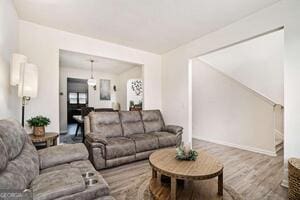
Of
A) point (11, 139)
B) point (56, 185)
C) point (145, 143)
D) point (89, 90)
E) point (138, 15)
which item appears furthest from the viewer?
point (89, 90)

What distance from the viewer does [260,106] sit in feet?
12.4

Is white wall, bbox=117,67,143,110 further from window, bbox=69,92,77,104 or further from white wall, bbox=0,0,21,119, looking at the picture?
white wall, bbox=0,0,21,119

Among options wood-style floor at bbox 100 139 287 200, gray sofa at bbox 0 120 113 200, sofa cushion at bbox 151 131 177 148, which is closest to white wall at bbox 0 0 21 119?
gray sofa at bbox 0 120 113 200

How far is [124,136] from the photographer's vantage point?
3352 millimetres

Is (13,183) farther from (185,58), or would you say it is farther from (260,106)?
(260,106)

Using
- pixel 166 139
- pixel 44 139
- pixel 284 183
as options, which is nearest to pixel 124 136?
pixel 166 139

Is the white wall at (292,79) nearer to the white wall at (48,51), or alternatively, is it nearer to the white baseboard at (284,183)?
the white baseboard at (284,183)

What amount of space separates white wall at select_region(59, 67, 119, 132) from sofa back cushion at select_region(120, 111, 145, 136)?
3.47 metres

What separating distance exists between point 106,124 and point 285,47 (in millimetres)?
3309

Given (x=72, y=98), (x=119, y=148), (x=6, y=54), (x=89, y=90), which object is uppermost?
(x=6, y=54)

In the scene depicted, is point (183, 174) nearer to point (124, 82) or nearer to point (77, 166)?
point (77, 166)

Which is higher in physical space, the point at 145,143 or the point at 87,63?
the point at 87,63

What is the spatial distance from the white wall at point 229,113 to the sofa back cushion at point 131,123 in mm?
2320

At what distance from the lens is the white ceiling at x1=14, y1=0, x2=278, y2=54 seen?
2.39 m
